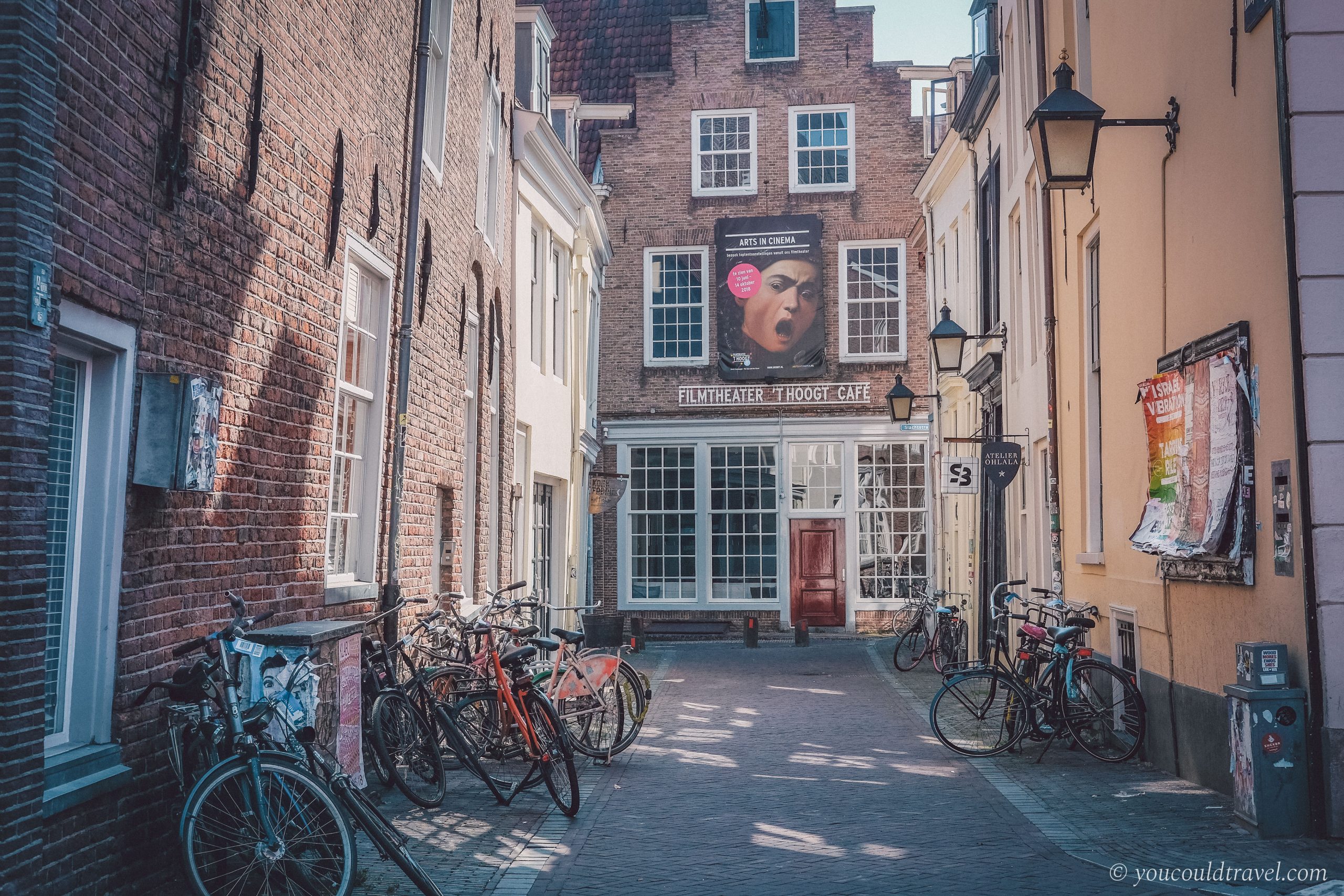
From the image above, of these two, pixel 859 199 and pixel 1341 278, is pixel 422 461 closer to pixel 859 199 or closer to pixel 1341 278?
pixel 1341 278

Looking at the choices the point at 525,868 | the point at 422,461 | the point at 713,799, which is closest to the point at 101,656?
the point at 525,868

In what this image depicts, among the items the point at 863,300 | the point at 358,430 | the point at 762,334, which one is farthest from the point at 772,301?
the point at 358,430

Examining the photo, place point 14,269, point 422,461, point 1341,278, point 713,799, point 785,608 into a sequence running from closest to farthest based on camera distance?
point 14,269 < point 1341,278 < point 713,799 < point 422,461 < point 785,608

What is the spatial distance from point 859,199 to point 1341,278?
1944cm

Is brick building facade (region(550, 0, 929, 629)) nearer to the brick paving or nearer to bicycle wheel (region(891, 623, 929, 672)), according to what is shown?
bicycle wheel (region(891, 623, 929, 672))

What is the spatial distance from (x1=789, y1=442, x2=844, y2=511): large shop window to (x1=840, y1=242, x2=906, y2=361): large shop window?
1.92m

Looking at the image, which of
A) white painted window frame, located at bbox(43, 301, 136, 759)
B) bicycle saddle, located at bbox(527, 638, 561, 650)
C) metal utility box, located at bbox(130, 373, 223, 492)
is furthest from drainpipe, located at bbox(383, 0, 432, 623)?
white painted window frame, located at bbox(43, 301, 136, 759)

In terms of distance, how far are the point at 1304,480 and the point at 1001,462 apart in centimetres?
653

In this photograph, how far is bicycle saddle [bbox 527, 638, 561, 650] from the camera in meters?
8.54

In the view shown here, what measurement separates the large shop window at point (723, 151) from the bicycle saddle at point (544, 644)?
1862cm

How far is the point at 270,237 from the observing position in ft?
24.0

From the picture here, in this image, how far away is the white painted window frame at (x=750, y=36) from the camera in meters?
26.3

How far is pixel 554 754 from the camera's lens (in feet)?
25.6

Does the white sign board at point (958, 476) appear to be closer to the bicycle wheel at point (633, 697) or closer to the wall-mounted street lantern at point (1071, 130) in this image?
the bicycle wheel at point (633, 697)
